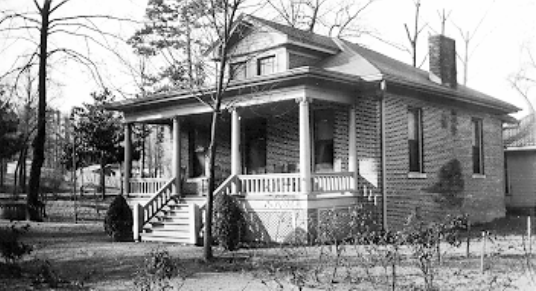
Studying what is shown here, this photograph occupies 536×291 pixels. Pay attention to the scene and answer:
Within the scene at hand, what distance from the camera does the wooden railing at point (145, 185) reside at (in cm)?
2064

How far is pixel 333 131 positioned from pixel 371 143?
1.48 meters

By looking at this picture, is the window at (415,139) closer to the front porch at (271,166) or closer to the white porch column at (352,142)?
the front porch at (271,166)

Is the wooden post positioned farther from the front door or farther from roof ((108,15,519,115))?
the front door

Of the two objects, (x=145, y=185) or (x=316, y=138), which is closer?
(x=316, y=138)

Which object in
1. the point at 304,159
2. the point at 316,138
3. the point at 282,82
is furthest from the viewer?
the point at 316,138

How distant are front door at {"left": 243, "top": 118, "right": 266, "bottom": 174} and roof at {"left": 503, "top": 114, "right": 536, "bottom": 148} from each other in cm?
1486

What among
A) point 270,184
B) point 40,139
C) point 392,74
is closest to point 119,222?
point 270,184

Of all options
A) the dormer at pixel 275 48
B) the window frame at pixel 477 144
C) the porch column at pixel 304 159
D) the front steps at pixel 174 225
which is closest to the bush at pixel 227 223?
the front steps at pixel 174 225

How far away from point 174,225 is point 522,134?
66.2 ft

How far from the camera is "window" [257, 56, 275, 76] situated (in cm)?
1997

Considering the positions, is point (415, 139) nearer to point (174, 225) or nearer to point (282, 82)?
point (282, 82)

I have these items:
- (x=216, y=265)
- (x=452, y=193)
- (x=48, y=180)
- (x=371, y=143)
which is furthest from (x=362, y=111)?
(x=48, y=180)

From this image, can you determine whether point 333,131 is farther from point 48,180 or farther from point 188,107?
point 48,180

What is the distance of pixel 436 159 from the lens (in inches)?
775
